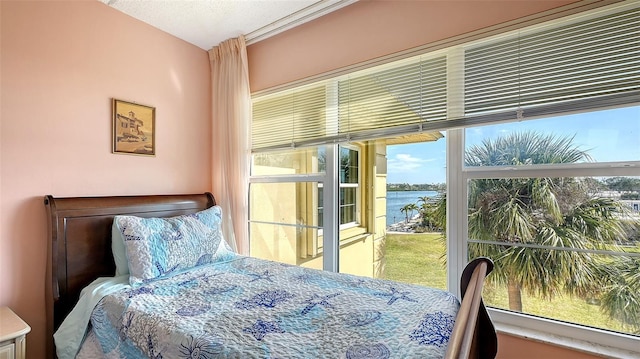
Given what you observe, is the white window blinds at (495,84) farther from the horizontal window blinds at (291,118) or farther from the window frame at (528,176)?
the window frame at (528,176)

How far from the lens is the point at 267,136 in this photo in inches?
105

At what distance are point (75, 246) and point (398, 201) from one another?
2052 millimetres

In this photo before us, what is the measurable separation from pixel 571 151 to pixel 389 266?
128 centimetres

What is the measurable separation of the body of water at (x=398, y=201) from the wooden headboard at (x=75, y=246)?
5.81ft

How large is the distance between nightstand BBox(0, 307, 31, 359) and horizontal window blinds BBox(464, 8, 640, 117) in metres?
2.53

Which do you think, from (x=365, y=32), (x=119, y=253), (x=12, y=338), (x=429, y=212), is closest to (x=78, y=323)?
(x=12, y=338)

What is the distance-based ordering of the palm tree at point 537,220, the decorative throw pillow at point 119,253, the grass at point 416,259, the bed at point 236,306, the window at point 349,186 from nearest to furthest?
the bed at point 236,306 → the palm tree at point 537,220 → the decorative throw pillow at point 119,253 → the grass at point 416,259 → the window at point 349,186

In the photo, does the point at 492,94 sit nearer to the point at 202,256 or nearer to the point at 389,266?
the point at 389,266

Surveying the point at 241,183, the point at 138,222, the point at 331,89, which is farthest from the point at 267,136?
the point at 138,222

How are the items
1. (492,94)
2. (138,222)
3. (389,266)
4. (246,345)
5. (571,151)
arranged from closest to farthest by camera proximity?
1. (246,345)
2. (571,151)
3. (492,94)
4. (138,222)
5. (389,266)

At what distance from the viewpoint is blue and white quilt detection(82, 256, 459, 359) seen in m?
1.03

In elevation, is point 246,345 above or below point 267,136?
below

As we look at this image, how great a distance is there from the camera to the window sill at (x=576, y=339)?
4.65 ft

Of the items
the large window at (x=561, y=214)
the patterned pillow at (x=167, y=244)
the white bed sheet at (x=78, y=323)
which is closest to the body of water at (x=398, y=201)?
the large window at (x=561, y=214)
